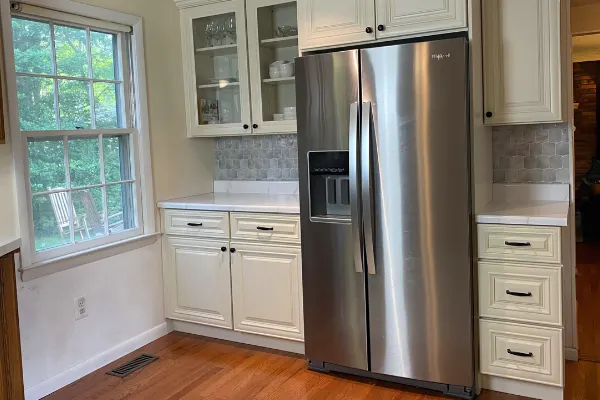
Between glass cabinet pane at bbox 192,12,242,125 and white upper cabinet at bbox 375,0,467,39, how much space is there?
3.97ft

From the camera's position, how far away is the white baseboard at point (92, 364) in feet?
9.40

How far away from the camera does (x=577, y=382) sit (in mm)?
2820

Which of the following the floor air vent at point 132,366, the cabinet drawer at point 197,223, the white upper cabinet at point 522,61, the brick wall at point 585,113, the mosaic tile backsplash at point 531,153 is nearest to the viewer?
the white upper cabinet at point 522,61

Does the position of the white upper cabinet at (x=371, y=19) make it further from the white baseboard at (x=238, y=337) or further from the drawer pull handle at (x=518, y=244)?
the white baseboard at (x=238, y=337)

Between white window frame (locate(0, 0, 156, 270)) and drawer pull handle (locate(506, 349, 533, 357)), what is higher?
white window frame (locate(0, 0, 156, 270))

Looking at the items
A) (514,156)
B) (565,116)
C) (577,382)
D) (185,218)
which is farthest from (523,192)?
(185,218)

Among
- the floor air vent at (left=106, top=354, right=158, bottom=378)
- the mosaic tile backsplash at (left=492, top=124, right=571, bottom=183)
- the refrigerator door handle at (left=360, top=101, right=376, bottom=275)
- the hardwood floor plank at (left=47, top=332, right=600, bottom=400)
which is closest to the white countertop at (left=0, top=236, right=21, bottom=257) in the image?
the hardwood floor plank at (left=47, top=332, right=600, bottom=400)

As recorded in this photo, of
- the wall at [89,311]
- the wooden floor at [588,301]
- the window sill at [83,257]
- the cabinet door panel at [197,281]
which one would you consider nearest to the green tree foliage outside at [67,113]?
the window sill at [83,257]

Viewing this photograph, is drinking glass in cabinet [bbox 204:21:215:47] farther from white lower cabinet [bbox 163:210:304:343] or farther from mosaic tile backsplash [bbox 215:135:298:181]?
white lower cabinet [bbox 163:210:304:343]

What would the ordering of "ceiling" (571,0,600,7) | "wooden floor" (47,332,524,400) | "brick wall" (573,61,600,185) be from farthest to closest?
"brick wall" (573,61,600,185)
"ceiling" (571,0,600,7)
"wooden floor" (47,332,524,400)

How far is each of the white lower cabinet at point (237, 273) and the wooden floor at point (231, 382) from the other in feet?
0.59

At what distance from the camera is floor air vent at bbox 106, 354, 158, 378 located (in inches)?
124

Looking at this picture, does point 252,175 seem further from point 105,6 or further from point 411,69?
point 411,69

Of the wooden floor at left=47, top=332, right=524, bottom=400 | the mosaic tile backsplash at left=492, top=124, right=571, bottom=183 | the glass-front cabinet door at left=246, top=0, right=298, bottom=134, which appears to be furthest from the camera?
the glass-front cabinet door at left=246, top=0, right=298, bottom=134
